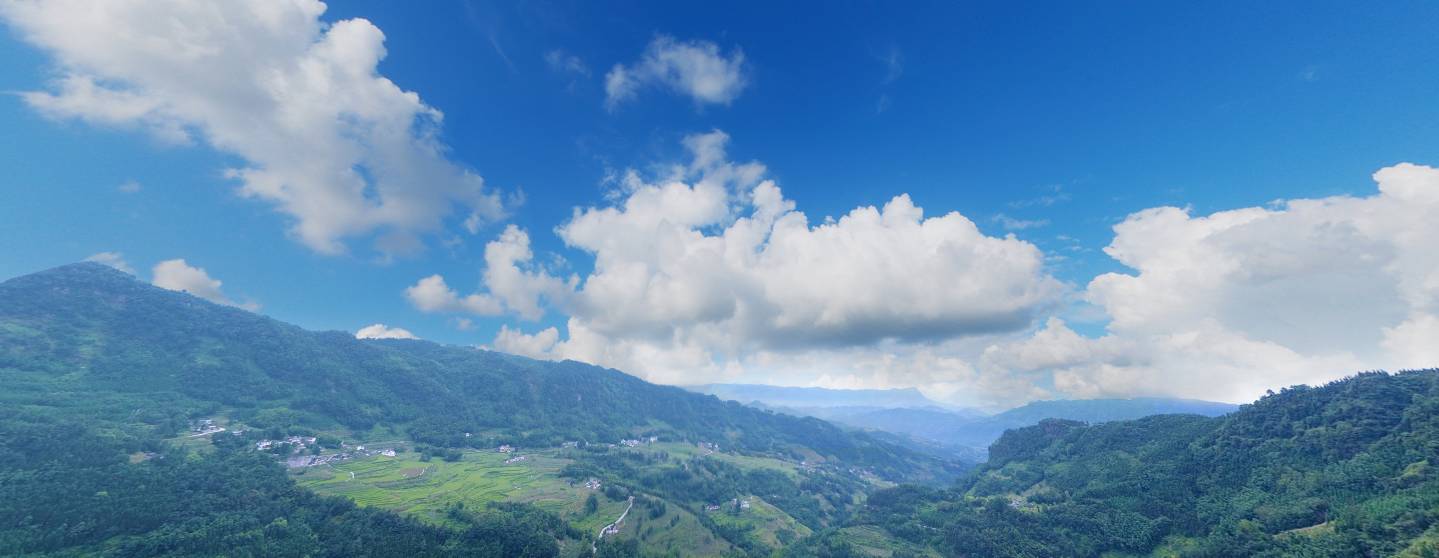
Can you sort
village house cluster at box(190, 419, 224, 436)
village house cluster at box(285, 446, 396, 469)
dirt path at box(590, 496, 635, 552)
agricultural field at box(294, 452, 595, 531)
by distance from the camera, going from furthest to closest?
1. village house cluster at box(190, 419, 224, 436)
2. village house cluster at box(285, 446, 396, 469)
3. agricultural field at box(294, 452, 595, 531)
4. dirt path at box(590, 496, 635, 552)

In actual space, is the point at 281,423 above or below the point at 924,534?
above

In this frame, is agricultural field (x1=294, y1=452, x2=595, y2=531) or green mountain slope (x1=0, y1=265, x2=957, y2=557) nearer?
green mountain slope (x1=0, y1=265, x2=957, y2=557)

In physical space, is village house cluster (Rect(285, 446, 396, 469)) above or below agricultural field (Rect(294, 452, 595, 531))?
above

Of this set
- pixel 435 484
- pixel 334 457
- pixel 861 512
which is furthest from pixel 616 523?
pixel 334 457

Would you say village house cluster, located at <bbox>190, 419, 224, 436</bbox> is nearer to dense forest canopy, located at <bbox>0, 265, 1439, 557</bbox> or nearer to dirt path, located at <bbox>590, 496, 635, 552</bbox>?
dense forest canopy, located at <bbox>0, 265, 1439, 557</bbox>

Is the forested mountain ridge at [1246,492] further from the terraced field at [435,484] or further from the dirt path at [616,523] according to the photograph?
the terraced field at [435,484]

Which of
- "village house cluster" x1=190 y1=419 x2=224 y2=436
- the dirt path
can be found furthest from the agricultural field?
"village house cluster" x1=190 y1=419 x2=224 y2=436

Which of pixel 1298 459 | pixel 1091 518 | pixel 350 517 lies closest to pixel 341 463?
pixel 350 517

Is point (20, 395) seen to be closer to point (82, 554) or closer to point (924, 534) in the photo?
point (82, 554)
